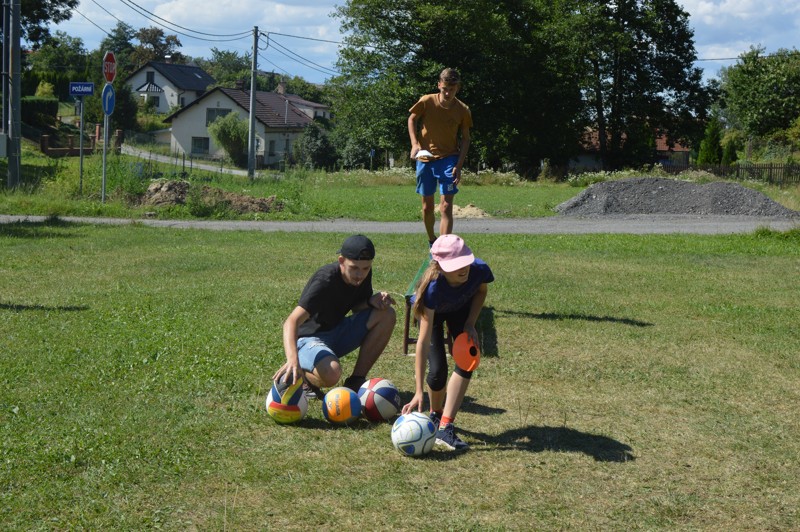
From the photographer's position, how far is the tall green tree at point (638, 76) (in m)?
56.3

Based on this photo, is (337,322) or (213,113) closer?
(337,322)

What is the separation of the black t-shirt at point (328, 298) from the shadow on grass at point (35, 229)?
37.0ft

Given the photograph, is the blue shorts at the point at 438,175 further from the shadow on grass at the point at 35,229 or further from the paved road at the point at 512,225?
the paved road at the point at 512,225

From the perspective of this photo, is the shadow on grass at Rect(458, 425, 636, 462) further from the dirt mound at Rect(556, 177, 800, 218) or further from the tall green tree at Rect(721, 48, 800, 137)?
the tall green tree at Rect(721, 48, 800, 137)

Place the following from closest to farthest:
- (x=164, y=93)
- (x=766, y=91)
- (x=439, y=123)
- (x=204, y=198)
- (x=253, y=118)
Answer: (x=439, y=123) < (x=204, y=198) < (x=253, y=118) < (x=766, y=91) < (x=164, y=93)

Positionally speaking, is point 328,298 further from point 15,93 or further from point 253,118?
point 253,118

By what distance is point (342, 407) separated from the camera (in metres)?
5.90

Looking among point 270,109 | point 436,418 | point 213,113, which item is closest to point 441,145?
point 436,418

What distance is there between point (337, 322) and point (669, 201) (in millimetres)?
22588

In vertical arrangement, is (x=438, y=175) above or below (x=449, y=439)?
above

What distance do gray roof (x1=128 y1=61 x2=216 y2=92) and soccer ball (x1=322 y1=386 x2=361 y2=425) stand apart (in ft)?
342

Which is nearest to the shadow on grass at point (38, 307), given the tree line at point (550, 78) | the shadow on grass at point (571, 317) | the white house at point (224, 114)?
the shadow on grass at point (571, 317)

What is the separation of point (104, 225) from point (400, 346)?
1208 centimetres

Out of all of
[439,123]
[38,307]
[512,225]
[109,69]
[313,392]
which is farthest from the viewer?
[512,225]
